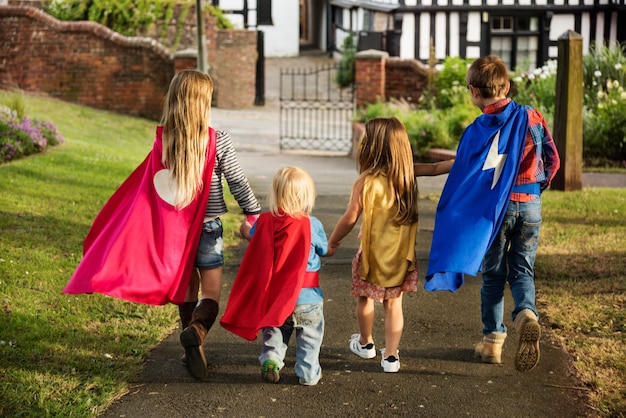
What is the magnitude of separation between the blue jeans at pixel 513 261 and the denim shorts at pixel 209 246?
1451 millimetres

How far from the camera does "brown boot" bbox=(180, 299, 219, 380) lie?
474cm

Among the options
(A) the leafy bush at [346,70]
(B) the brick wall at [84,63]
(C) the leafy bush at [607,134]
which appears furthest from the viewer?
(A) the leafy bush at [346,70]

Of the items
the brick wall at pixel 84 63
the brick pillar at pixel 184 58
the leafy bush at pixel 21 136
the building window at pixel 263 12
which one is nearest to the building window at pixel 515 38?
the building window at pixel 263 12

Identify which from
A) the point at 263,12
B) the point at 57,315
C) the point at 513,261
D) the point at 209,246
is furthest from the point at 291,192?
the point at 263,12

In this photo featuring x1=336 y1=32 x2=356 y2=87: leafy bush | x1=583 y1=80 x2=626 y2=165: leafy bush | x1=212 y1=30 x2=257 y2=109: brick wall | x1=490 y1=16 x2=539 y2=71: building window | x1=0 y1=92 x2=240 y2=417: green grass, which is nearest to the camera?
x1=0 y1=92 x2=240 y2=417: green grass

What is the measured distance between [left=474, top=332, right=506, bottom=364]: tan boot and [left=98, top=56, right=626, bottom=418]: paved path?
0.15 feet

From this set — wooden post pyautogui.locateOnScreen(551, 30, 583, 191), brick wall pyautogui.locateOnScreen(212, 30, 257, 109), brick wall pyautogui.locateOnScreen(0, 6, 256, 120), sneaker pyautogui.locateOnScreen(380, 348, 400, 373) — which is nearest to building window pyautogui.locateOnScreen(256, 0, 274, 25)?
brick wall pyautogui.locateOnScreen(212, 30, 257, 109)

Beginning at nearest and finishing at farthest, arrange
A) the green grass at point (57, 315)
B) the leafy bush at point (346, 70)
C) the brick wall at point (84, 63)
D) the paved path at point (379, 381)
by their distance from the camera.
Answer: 1. the paved path at point (379, 381)
2. the green grass at point (57, 315)
3. the brick wall at point (84, 63)
4. the leafy bush at point (346, 70)

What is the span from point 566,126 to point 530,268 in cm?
601

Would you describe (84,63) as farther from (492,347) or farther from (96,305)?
(492,347)

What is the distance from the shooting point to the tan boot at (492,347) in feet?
17.1

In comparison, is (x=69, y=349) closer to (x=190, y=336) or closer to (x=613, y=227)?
(x=190, y=336)

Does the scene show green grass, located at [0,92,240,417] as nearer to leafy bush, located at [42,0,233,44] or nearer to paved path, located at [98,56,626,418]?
paved path, located at [98,56,626,418]

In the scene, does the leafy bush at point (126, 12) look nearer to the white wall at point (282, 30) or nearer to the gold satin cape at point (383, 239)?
the white wall at point (282, 30)
